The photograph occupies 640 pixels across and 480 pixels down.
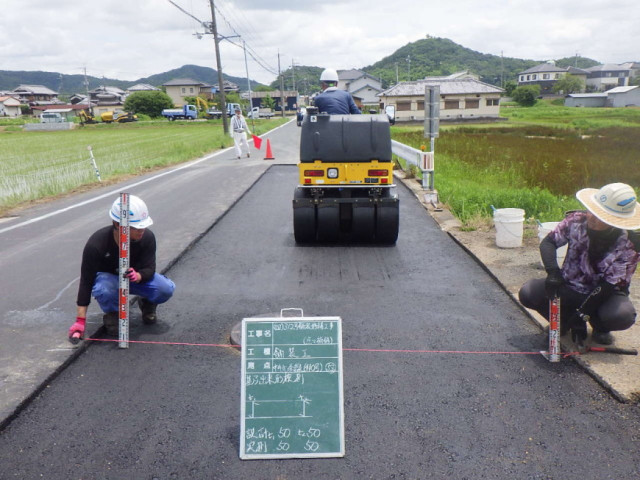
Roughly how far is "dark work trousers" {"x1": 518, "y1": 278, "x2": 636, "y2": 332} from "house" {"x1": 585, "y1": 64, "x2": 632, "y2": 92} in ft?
386

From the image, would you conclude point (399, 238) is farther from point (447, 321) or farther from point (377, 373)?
point (377, 373)

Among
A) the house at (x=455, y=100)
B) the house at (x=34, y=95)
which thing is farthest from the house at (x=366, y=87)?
the house at (x=34, y=95)

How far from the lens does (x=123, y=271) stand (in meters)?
4.31

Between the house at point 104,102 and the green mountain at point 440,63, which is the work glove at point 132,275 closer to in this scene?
the house at point 104,102

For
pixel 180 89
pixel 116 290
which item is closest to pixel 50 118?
pixel 180 89

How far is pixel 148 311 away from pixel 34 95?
423ft

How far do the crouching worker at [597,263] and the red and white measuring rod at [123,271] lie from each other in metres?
3.40

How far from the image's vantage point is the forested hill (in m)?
138

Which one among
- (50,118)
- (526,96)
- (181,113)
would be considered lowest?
(50,118)

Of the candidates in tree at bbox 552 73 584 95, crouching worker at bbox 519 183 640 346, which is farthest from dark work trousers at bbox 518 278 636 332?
tree at bbox 552 73 584 95

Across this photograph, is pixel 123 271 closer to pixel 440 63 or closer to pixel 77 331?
pixel 77 331

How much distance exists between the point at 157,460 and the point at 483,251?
5.53 metres

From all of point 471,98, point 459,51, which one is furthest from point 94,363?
point 459,51

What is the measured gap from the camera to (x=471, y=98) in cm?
5550
